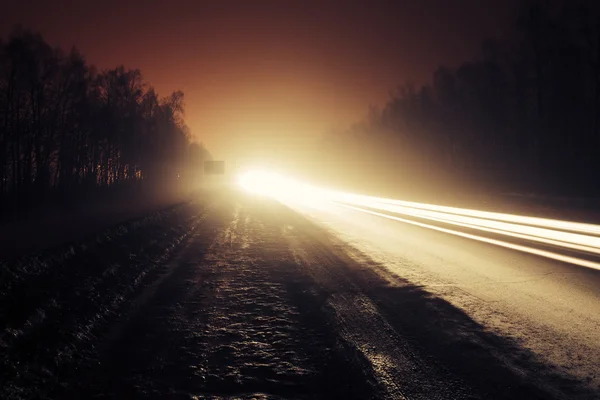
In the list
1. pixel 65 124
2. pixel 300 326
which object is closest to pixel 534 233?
pixel 300 326

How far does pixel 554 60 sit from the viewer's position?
108ft

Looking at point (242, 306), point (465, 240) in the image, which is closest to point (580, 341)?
point (242, 306)

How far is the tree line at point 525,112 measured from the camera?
31.5m

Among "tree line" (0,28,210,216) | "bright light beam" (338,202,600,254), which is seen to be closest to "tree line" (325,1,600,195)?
"bright light beam" (338,202,600,254)

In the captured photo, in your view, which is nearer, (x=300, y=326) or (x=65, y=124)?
(x=300, y=326)

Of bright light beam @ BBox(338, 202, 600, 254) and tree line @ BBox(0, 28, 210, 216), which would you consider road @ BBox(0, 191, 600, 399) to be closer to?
bright light beam @ BBox(338, 202, 600, 254)

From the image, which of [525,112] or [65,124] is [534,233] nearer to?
[525,112]

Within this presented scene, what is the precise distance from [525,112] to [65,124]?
4460 cm

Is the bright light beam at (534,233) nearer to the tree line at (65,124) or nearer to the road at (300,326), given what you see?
the road at (300,326)

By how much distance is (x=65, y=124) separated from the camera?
123 ft

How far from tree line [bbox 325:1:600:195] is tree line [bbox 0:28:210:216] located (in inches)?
1472

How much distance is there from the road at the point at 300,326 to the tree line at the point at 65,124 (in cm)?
2461

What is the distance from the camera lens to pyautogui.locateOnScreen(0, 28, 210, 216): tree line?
32031 millimetres

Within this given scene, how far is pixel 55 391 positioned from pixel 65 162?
41.0 m
